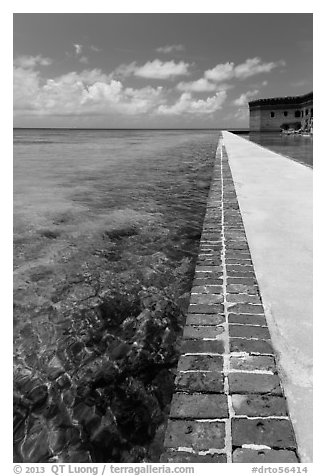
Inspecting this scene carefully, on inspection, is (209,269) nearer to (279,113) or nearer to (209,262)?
(209,262)

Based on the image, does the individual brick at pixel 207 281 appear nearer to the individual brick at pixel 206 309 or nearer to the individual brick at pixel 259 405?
the individual brick at pixel 206 309

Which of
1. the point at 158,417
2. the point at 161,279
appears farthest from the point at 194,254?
the point at 158,417

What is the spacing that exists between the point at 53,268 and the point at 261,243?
287 cm

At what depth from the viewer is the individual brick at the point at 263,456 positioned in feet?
5.75

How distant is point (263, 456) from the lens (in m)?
1.77

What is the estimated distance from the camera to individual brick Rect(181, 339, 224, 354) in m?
2.50

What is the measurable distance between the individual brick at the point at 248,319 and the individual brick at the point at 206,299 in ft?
0.90

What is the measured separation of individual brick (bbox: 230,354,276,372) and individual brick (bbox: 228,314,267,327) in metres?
0.38

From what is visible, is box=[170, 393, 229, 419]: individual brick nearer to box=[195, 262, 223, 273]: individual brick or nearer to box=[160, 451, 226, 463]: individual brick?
box=[160, 451, 226, 463]: individual brick

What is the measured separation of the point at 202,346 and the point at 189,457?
0.86 m

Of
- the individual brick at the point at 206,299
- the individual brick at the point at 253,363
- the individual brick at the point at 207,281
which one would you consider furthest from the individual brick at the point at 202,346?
the individual brick at the point at 207,281

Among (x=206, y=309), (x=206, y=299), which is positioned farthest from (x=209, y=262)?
(x=206, y=309)

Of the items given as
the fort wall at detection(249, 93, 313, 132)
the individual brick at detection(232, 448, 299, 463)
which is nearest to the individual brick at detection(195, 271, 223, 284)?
the individual brick at detection(232, 448, 299, 463)
